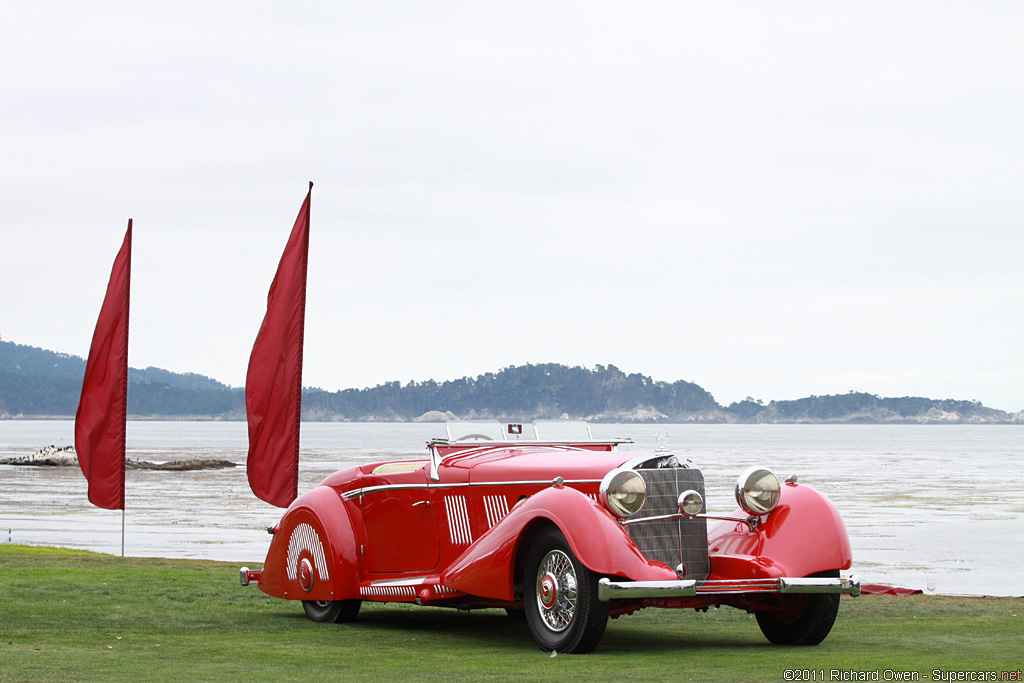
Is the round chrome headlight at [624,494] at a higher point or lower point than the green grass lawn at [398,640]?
higher

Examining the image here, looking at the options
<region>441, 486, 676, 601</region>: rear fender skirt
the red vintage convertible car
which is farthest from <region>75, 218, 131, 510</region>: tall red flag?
<region>441, 486, 676, 601</region>: rear fender skirt

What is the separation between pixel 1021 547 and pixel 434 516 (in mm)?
19202

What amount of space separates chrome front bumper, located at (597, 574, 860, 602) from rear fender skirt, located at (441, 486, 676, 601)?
15 centimetres

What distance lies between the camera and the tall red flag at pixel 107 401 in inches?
683

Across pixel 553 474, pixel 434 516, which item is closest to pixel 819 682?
pixel 553 474

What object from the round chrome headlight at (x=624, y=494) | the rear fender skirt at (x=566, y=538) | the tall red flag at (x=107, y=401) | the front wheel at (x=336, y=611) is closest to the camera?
the rear fender skirt at (x=566, y=538)

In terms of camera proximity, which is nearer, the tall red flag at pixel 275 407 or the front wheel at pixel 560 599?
the front wheel at pixel 560 599

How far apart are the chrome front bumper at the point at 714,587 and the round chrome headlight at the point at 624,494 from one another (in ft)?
1.87

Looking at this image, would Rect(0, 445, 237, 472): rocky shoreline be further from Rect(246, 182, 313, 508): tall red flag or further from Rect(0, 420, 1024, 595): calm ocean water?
Rect(246, 182, 313, 508): tall red flag

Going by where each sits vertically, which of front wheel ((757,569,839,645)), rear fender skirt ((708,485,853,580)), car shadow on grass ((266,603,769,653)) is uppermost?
rear fender skirt ((708,485,853,580))

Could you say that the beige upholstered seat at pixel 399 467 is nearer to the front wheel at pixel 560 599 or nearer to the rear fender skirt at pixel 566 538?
the rear fender skirt at pixel 566 538

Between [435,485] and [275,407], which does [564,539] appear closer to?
[435,485]

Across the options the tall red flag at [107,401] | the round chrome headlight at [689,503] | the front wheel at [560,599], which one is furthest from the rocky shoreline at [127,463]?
the round chrome headlight at [689,503]

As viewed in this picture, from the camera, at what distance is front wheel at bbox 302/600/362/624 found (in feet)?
35.0
